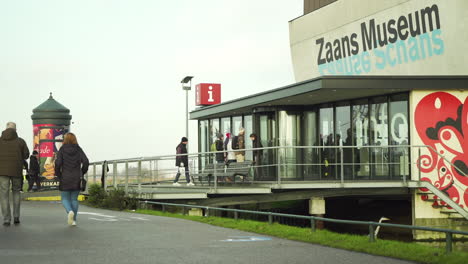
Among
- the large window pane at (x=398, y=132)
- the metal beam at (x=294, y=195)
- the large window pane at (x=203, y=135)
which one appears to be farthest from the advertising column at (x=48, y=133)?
the large window pane at (x=398, y=132)

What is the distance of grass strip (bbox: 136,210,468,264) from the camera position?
10.0m

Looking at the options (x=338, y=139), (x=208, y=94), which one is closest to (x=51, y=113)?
(x=208, y=94)

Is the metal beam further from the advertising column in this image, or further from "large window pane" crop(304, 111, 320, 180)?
the advertising column

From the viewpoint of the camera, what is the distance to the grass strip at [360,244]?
10.0 metres

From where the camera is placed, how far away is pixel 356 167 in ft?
81.4

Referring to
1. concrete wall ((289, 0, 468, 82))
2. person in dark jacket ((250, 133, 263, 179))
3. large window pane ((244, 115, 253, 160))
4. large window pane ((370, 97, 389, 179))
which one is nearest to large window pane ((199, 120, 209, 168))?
large window pane ((244, 115, 253, 160))

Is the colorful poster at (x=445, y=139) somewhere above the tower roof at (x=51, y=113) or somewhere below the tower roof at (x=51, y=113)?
below

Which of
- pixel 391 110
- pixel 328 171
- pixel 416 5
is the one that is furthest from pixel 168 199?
pixel 416 5

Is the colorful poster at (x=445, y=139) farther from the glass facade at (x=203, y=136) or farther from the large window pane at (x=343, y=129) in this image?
the glass facade at (x=203, y=136)

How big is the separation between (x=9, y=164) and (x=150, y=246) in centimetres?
431

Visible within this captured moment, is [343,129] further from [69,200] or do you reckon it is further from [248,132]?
[69,200]

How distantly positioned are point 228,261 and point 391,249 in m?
2.75

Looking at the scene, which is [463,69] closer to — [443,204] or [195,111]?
[443,204]

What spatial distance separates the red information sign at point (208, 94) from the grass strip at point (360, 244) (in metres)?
26.7
